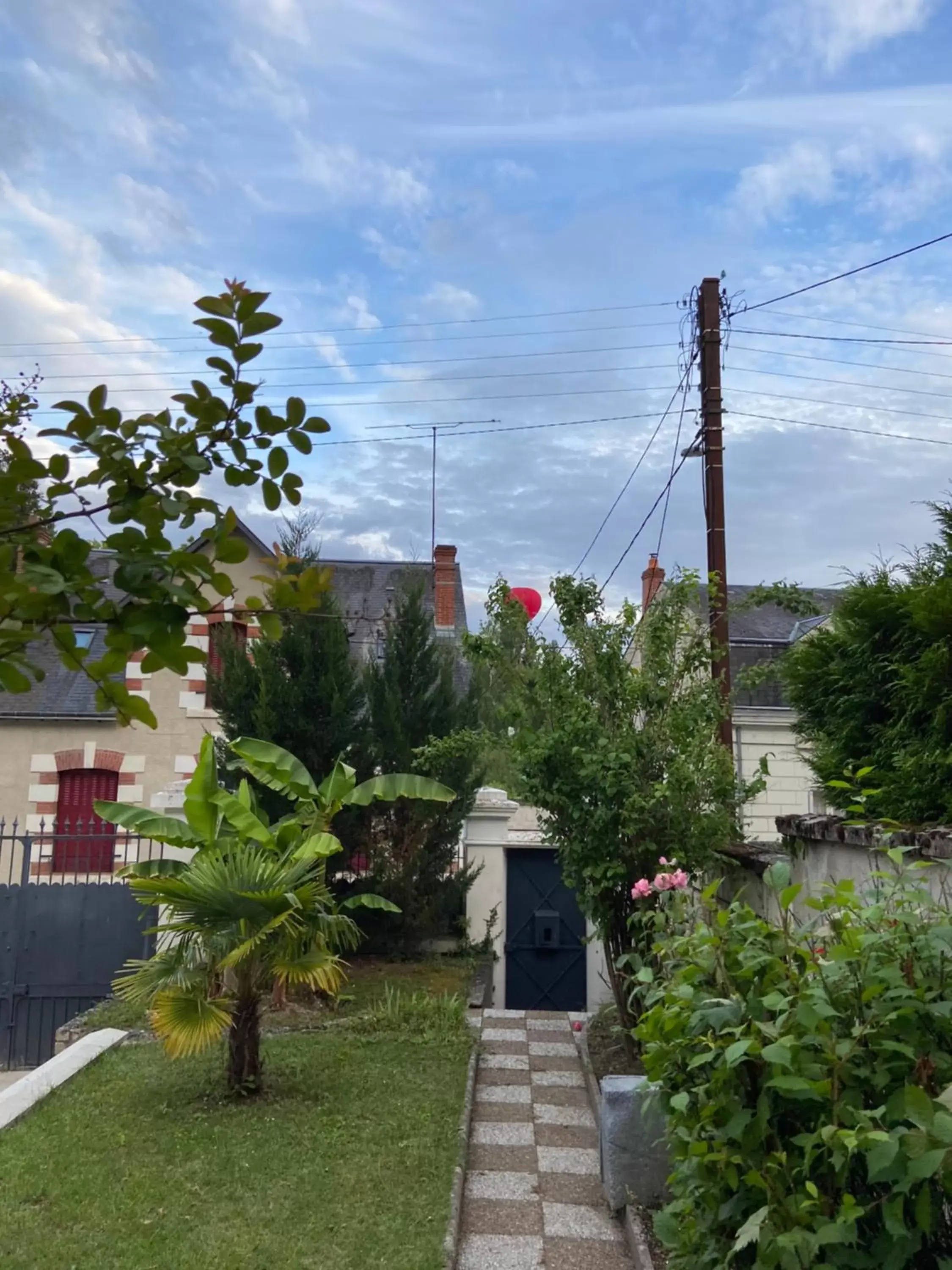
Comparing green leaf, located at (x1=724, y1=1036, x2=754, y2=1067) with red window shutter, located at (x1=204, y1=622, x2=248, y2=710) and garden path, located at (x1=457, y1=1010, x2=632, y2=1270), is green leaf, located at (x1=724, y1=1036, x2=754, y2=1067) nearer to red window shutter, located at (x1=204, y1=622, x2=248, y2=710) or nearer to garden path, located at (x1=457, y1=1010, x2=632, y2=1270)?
garden path, located at (x1=457, y1=1010, x2=632, y2=1270)

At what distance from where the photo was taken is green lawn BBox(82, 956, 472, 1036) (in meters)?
9.37

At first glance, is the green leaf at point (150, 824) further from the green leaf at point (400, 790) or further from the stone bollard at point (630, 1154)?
the stone bollard at point (630, 1154)

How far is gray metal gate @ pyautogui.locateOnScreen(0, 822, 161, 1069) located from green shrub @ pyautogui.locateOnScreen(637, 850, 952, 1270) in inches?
362

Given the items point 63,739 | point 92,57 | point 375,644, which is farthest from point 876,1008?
point 63,739

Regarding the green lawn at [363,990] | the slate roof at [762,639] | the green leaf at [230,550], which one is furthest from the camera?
the slate roof at [762,639]

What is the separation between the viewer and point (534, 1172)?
575 cm

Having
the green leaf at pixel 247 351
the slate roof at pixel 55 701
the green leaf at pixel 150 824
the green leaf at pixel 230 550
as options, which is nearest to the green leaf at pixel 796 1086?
the green leaf at pixel 230 550

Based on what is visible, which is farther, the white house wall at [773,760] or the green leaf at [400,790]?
the white house wall at [773,760]

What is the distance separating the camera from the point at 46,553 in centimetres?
167

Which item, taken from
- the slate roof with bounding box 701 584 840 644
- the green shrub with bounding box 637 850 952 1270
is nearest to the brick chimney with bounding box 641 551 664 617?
the slate roof with bounding box 701 584 840 644

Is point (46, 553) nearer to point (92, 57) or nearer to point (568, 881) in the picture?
point (92, 57)

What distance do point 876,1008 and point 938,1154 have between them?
42cm

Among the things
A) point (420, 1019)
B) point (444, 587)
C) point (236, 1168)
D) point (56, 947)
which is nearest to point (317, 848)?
point (236, 1168)

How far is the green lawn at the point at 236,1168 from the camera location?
4.46 meters
